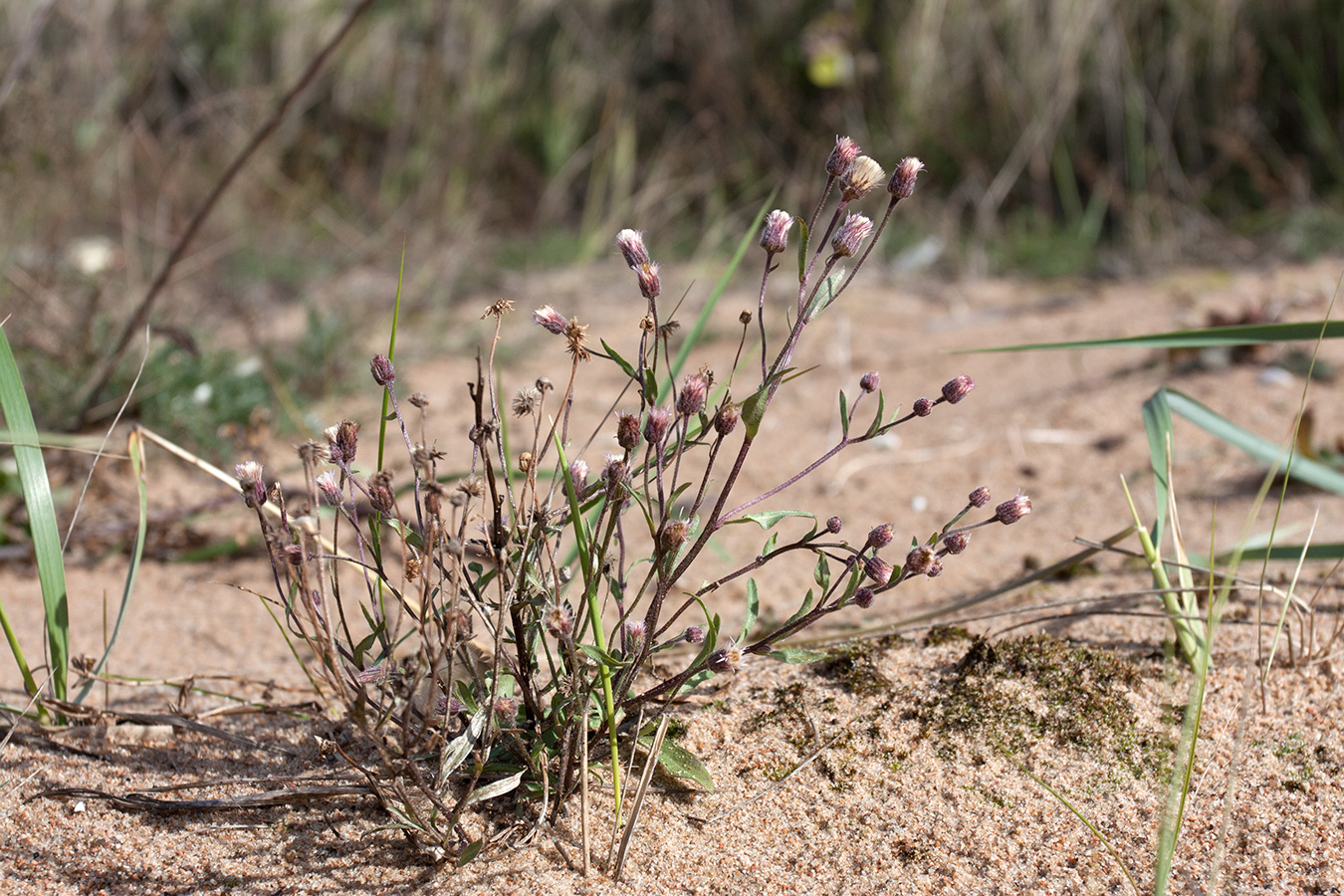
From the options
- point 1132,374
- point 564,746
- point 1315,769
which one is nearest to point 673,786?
point 564,746

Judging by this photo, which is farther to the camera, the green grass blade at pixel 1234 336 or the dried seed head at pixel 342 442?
the green grass blade at pixel 1234 336

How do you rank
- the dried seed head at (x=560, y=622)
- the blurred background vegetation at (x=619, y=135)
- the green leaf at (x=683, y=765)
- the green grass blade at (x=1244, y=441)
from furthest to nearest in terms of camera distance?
the blurred background vegetation at (x=619, y=135) → the green grass blade at (x=1244, y=441) → the green leaf at (x=683, y=765) → the dried seed head at (x=560, y=622)

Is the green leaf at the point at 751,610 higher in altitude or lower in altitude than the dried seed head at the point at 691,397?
lower

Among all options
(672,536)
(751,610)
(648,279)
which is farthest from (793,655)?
(648,279)

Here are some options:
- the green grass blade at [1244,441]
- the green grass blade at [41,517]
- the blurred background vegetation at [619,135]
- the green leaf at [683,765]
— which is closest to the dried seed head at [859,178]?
the green leaf at [683,765]

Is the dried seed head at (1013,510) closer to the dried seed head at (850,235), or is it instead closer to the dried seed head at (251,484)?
the dried seed head at (850,235)

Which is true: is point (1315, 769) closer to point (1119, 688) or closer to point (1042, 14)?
point (1119, 688)
